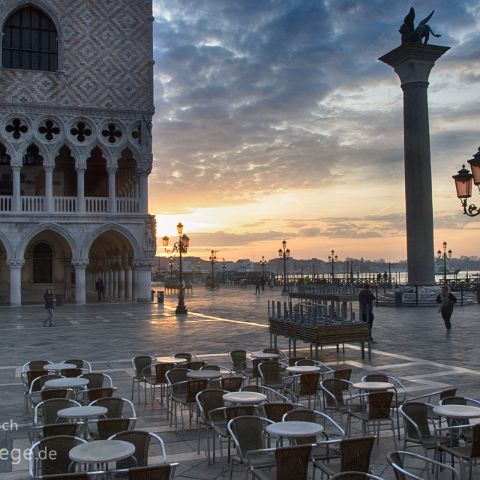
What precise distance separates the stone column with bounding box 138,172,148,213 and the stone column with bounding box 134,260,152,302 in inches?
115

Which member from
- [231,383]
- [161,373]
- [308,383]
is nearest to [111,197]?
[161,373]

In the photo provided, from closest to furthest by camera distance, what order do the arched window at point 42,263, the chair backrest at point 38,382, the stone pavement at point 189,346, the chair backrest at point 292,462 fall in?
the chair backrest at point 292,462, the stone pavement at point 189,346, the chair backrest at point 38,382, the arched window at point 42,263

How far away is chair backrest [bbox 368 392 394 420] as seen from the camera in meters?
7.07

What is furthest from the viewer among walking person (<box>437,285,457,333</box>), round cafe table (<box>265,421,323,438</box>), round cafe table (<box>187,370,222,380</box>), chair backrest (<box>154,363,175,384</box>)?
walking person (<box>437,285,457,333</box>)

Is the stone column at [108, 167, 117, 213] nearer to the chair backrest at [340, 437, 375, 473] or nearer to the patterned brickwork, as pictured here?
the patterned brickwork

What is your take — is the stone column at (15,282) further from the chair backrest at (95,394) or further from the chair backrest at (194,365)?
the chair backrest at (95,394)

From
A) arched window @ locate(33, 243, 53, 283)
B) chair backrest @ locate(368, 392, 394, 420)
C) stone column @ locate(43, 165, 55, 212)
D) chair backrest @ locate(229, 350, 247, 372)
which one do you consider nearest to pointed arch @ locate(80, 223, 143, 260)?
stone column @ locate(43, 165, 55, 212)

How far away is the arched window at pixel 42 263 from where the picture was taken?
117 feet


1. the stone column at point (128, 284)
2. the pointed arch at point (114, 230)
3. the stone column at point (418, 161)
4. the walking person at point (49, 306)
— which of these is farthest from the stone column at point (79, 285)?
the stone column at point (418, 161)

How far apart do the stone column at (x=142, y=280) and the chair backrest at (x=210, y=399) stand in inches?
1041

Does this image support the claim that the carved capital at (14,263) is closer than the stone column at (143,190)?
Yes

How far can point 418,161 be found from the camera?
89.9 feet

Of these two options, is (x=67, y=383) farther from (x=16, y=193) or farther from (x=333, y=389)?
(x=16, y=193)

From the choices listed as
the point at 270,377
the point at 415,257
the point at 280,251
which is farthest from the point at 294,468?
the point at 280,251
